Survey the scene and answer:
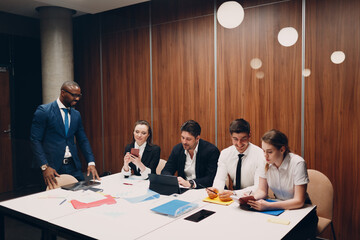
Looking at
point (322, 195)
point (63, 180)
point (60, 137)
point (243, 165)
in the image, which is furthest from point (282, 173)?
point (60, 137)

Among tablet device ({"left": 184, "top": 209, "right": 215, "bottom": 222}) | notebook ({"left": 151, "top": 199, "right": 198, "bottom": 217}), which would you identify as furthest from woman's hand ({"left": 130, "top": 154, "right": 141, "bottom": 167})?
tablet device ({"left": 184, "top": 209, "right": 215, "bottom": 222})

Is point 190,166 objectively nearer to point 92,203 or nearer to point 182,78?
point 92,203

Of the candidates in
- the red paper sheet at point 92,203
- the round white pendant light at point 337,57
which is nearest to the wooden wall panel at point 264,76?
the round white pendant light at point 337,57

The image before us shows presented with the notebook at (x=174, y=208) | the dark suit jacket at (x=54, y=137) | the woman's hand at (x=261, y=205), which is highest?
the dark suit jacket at (x=54, y=137)

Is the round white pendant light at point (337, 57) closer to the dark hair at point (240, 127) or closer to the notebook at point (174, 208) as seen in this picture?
the dark hair at point (240, 127)

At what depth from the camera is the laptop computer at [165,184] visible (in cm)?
273

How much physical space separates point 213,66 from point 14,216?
2.96 m

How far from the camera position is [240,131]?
2943 mm

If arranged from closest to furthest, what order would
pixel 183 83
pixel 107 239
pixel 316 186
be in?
pixel 107 239 < pixel 316 186 < pixel 183 83

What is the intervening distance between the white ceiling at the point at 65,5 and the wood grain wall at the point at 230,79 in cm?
23

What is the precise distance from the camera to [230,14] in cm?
419

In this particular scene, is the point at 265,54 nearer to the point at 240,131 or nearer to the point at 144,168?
the point at 240,131

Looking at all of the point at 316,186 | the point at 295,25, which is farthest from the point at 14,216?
the point at 295,25

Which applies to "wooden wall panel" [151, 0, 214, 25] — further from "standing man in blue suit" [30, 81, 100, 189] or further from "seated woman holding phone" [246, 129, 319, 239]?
"seated woman holding phone" [246, 129, 319, 239]
